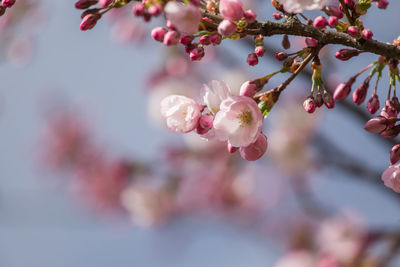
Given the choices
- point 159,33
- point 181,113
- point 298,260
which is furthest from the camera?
point 298,260

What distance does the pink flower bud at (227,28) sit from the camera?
77cm

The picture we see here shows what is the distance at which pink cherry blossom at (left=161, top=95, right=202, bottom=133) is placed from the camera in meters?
0.91

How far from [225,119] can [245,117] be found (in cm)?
4

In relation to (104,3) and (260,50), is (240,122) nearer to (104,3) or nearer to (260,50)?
(260,50)

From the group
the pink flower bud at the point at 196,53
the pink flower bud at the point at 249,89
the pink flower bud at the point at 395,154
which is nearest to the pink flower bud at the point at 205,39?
the pink flower bud at the point at 196,53

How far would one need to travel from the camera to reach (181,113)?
37.5 inches

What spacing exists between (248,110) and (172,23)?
0.24m

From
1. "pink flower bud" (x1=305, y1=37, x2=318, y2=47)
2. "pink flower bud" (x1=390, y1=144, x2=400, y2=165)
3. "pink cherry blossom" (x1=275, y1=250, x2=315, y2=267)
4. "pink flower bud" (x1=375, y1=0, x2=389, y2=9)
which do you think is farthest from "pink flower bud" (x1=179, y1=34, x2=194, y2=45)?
"pink cherry blossom" (x1=275, y1=250, x2=315, y2=267)

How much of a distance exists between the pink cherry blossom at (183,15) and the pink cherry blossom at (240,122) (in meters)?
0.18

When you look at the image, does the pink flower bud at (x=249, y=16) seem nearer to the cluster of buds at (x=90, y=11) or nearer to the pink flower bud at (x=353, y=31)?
the pink flower bud at (x=353, y=31)

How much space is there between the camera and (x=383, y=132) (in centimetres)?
A: 88

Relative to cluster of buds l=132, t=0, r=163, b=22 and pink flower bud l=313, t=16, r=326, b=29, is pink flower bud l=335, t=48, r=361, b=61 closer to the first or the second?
pink flower bud l=313, t=16, r=326, b=29

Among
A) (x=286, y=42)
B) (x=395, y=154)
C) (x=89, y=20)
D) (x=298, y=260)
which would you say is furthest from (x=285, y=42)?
(x=298, y=260)

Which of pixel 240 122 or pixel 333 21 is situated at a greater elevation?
pixel 333 21
